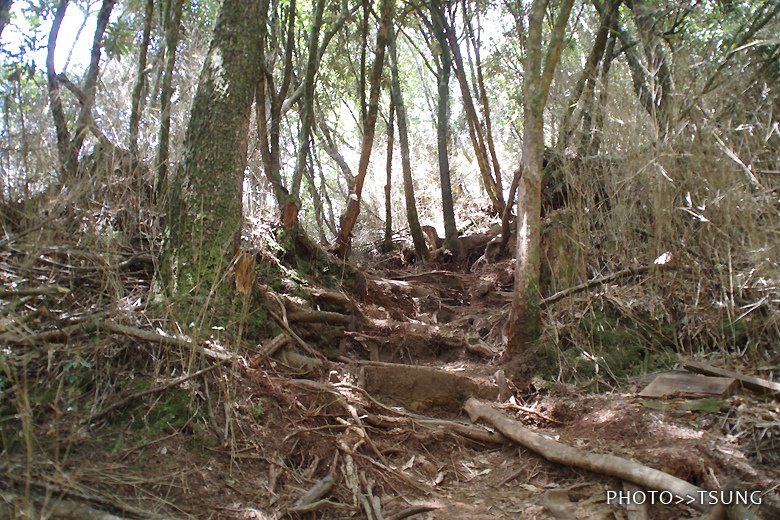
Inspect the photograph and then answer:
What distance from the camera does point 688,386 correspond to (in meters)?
4.14

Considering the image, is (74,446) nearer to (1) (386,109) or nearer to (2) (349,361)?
(2) (349,361)

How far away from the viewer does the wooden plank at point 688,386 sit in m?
3.95

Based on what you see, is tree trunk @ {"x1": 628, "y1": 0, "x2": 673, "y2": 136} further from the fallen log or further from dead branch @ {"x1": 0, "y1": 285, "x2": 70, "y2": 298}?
dead branch @ {"x1": 0, "y1": 285, "x2": 70, "y2": 298}

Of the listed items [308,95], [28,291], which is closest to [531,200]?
[308,95]

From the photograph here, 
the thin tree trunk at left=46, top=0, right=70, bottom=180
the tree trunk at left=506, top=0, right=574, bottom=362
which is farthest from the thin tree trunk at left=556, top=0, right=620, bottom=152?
the thin tree trunk at left=46, top=0, right=70, bottom=180

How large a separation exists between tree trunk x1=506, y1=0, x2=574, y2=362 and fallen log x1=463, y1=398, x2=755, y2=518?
0.89m

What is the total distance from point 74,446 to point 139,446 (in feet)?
1.05

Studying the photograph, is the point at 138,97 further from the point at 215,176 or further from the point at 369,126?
the point at 369,126

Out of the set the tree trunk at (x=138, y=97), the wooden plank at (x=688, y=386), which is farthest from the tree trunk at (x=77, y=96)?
the wooden plank at (x=688, y=386)

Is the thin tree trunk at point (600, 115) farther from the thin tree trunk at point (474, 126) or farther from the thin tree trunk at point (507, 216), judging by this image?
the thin tree trunk at point (474, 126)

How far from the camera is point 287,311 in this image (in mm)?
5332

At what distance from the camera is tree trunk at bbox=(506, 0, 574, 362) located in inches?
205

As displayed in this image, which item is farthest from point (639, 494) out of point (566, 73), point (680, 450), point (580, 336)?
point (566, 73)

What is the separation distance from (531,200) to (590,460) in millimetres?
2434
